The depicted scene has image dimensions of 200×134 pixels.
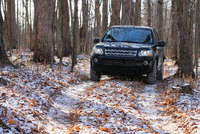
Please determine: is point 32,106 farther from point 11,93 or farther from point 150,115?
point 150,115

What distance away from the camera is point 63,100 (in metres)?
6.25

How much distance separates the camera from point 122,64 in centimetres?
782

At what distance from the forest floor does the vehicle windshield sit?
5.36ft

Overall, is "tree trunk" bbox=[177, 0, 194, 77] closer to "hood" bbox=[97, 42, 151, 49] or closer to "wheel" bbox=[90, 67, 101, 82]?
"hood" bbox=[97, 42, 151, 49]

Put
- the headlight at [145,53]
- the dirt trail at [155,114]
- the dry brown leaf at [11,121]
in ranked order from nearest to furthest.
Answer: the dry brown leaf at [11,121], the dirt trail at [155,114], the headlight at [145,53]

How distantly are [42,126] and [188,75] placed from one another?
6.67m

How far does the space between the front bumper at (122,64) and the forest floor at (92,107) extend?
1.56ft

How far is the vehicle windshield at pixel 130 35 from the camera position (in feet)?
28.3

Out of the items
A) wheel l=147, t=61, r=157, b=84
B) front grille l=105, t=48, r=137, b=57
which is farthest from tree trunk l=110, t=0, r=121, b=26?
front grille l=105, t=48, r=137, b=57

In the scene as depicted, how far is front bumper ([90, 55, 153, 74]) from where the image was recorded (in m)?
7.74

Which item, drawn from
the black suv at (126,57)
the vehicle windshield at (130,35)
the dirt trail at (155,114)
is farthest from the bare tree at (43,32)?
the dirt trail at (155,114)

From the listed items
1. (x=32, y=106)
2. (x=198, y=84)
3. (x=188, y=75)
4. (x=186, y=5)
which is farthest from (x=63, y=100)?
(x=186, y=5)

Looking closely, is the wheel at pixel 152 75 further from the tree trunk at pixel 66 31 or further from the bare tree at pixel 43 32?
the tree trunk at pixel 66 31

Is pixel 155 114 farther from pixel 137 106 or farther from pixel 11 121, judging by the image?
pixel 11 121
